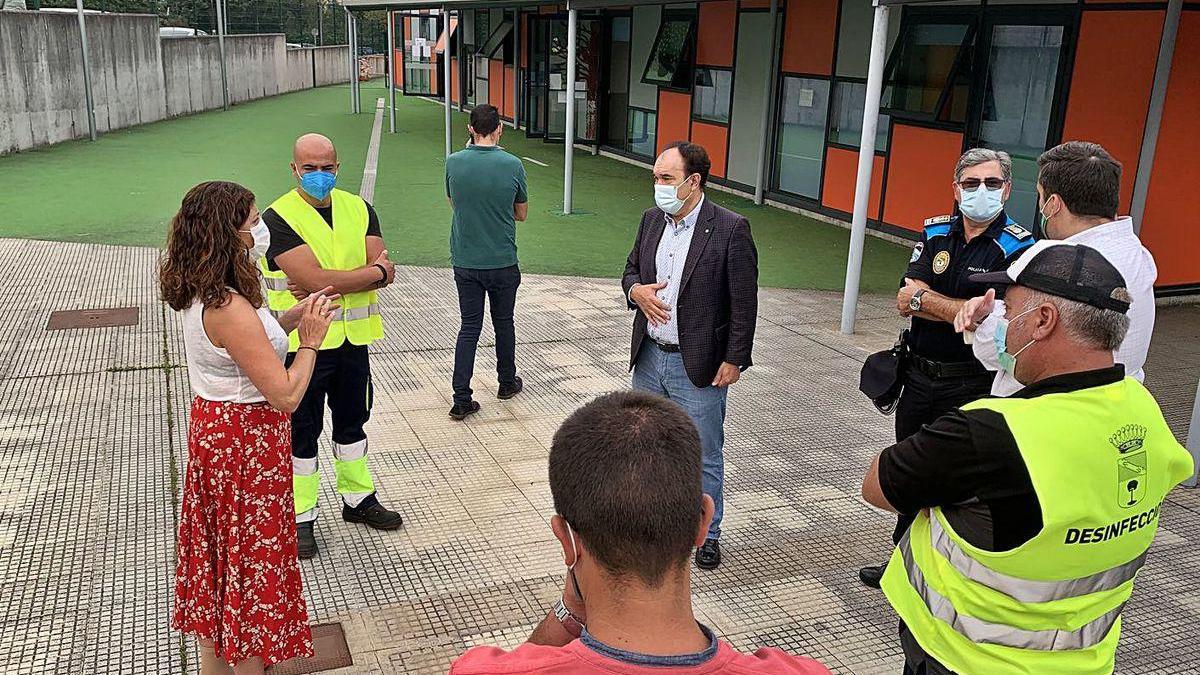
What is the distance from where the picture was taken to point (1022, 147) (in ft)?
31.9

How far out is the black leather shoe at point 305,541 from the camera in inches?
162

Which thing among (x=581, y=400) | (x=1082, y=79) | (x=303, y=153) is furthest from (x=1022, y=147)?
(x=303, y=153)

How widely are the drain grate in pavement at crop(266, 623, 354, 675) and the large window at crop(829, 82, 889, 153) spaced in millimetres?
10030

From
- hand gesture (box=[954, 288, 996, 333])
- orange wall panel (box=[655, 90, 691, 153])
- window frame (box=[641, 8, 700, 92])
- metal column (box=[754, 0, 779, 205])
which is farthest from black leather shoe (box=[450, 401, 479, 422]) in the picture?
window frame (box=[641, 8, 700, 92])

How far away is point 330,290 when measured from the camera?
3812 millimetres

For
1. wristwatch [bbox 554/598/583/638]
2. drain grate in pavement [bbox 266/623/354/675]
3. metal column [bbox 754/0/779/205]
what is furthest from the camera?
metal column [bbox 754/0/779/205]

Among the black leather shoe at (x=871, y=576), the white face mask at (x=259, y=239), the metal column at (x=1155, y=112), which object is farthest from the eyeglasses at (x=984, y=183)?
the metal column at (x=1155, y=112)

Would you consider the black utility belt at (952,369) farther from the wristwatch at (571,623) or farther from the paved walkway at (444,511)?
the wristwatch at (571,623)

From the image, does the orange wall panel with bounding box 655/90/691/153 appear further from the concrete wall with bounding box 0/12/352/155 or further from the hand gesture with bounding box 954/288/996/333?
the hand gesture with bounding box 954/288/996/333

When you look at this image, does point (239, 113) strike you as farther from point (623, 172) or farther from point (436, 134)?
point (623, 172)

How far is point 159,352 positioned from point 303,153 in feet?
11.6

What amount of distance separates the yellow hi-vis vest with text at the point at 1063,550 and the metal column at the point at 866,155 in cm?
582

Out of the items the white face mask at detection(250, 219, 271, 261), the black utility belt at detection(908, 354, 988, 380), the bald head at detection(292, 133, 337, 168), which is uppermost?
the bald head at detection(292, 133, 337, 168)

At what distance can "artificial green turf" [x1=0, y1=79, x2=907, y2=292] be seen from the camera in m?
10.6
